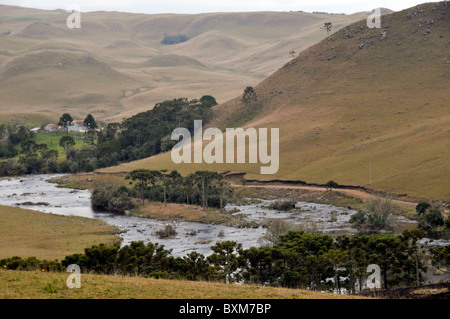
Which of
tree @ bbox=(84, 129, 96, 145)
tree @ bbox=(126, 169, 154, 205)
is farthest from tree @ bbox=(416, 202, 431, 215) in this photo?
tree @ bbox=(84, 129, 96, 145)

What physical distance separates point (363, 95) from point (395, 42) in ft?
89.3

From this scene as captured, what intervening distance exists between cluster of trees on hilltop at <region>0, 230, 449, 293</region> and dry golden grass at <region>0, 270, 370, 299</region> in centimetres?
1147

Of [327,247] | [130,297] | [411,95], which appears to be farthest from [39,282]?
[411,95]

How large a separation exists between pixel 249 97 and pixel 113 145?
3987 centimetres

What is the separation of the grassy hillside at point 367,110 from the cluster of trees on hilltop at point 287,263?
40.0 m


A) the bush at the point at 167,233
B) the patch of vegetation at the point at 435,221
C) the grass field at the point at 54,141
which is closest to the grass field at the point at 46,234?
the bush at the point at 167,233

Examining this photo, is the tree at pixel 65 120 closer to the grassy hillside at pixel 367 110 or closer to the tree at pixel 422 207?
the grassy hillside at pixel 367 110

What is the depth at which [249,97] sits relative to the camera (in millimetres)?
162125

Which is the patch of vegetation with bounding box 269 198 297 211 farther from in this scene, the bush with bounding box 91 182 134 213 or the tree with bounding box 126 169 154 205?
the bush with bounding box 91 182 134 213

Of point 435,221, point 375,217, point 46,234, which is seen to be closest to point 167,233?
point 46,234

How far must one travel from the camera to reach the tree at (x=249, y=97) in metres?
161

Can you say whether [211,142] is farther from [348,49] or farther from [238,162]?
[348,49]

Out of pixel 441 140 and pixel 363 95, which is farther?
pixel 363 95

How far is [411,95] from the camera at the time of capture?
5369 inches
